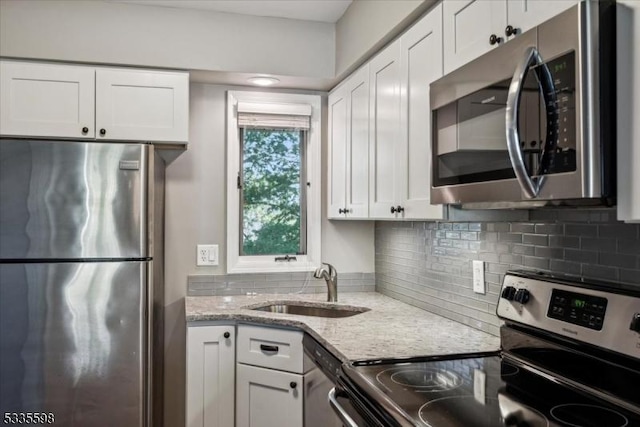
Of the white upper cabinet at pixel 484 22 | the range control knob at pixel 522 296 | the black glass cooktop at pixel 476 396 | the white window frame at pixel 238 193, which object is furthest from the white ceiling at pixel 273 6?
the black glass cooktop at pixel 476 396

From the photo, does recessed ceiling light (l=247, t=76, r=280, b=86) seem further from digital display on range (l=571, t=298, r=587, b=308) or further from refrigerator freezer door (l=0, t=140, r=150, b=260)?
digital display on range (l=571, t=298, r=587, b=308)

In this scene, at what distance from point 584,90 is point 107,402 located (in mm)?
2283

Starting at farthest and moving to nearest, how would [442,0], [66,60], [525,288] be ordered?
[66,60], [442,0], [525,288]

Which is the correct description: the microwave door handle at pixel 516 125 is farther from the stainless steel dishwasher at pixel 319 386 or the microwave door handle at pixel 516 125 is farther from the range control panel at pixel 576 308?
the stainless steel dishwasher at pixel 319 386

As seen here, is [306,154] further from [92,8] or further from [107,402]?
[107,402]

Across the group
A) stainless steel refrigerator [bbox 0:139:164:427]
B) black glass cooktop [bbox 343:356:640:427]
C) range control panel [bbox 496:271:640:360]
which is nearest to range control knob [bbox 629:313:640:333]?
range control panel [bbox 496:271:640:360]

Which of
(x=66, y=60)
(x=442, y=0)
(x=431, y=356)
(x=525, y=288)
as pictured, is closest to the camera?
(x=525, y=288)

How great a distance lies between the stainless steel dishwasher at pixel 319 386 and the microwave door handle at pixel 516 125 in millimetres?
871

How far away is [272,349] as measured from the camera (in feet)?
7.30

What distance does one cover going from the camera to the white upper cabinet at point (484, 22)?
3.75ft

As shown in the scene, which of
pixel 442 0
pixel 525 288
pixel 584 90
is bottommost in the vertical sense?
pixel 525 288

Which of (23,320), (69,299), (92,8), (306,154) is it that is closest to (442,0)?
(306,154)

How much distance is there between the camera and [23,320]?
2207mm

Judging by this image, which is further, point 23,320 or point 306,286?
point 306,286
